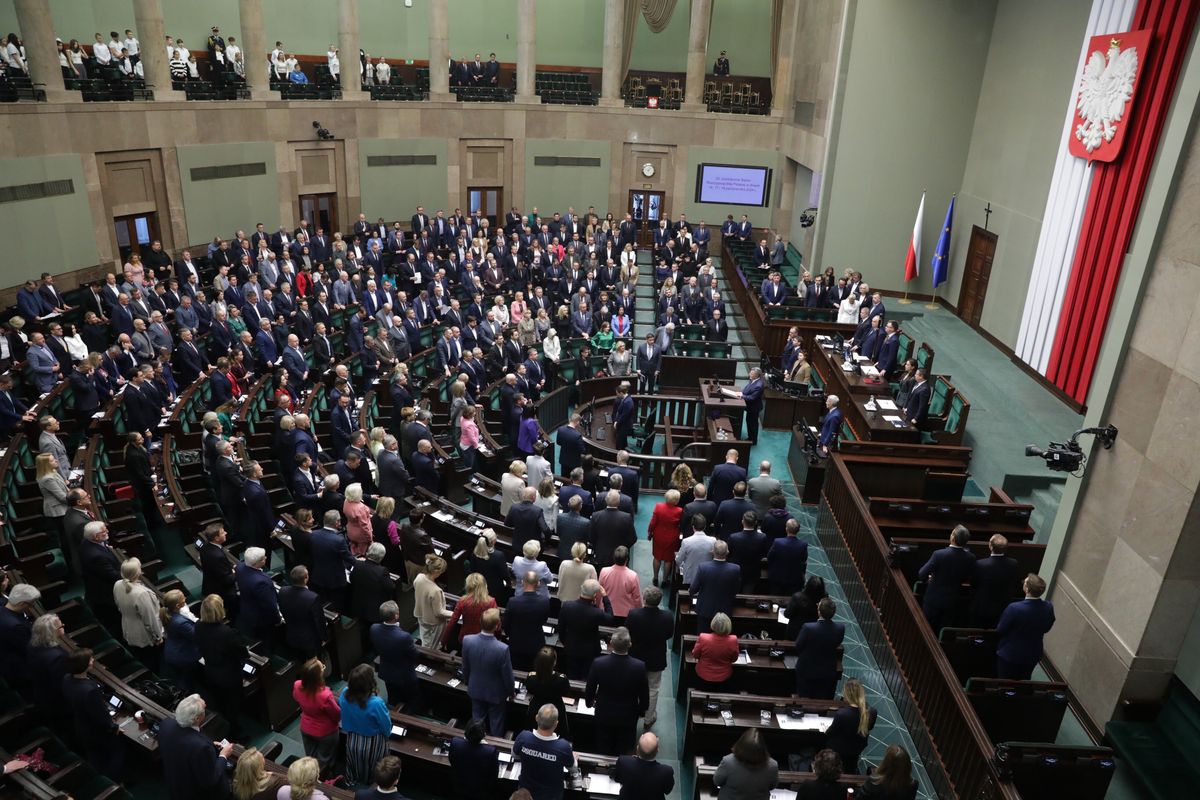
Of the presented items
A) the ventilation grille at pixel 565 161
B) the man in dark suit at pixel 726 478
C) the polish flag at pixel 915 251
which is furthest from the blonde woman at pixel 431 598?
the ventilation grille at pixel 565 161

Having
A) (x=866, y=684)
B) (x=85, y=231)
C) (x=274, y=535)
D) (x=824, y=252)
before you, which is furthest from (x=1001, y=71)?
(x=85, y=231)

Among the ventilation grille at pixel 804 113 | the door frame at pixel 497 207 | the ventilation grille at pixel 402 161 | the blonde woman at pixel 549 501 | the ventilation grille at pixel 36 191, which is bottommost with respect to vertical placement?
the blonde woman at pixel 549 501

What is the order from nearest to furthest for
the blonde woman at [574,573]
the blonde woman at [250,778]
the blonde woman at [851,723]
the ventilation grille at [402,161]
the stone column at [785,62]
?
the blonde woman at [250,778]
the blonde woman at [851,723]
the blonde woman at [574,573]
the ventilation grille at [402,161]
the stone column at [785,62]

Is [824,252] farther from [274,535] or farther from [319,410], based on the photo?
[274,535]

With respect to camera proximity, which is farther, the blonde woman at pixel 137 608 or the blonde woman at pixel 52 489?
the blonde woman at pixel 52 489

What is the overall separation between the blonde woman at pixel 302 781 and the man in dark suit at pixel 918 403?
923 centimetres

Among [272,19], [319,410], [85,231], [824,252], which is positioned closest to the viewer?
[319,410]

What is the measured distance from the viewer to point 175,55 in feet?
64.1

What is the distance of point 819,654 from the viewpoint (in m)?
6.39

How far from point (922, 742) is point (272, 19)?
2450 cm

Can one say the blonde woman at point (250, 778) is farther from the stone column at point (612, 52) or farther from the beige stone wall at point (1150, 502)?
the stone column at point (612, 52)

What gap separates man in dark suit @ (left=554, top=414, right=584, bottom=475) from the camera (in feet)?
35.2

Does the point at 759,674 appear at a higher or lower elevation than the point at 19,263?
lower

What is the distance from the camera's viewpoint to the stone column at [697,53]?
24.1 metres
